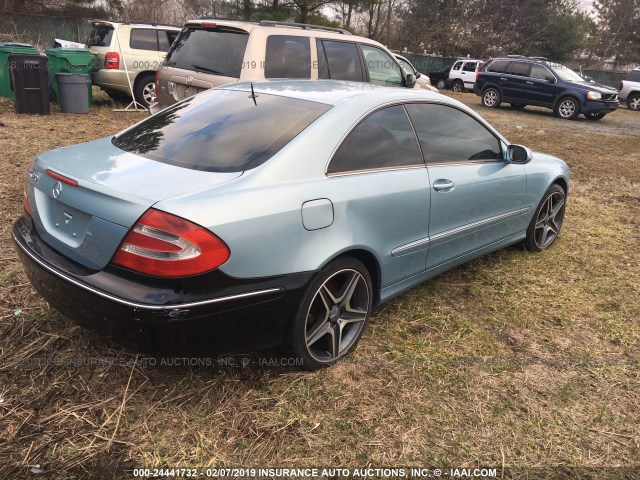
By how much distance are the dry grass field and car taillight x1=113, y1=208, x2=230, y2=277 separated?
2.51ft

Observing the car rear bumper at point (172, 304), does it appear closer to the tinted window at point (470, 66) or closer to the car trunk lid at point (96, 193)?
the car trunk lid at point (96, 193)

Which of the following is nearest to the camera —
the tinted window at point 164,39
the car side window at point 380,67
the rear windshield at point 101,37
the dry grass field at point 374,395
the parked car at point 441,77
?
the dry grass field at point 374,395

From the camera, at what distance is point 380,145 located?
2.96m

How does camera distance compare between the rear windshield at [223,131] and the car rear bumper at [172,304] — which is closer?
the car rear bumper at [172,304]

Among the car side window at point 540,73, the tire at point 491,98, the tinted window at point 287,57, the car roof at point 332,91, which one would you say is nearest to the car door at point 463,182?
the car roof at point 332,91

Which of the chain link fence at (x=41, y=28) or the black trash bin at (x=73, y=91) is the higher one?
the chain link fence at (x=41, y=28)

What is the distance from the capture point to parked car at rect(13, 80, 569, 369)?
2.10 metres

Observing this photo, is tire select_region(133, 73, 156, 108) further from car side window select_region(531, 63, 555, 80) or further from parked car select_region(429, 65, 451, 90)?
parked car select_region(429, 65, 451, 90)

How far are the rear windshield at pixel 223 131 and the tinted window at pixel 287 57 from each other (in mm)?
3089

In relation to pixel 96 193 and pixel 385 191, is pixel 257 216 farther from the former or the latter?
pixel 385 191

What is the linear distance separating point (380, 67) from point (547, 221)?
3.99 m

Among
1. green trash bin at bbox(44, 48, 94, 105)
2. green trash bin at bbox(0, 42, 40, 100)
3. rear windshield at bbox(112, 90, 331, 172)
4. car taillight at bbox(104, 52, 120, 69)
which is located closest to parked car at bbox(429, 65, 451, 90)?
car taillight at bbox(104, 52, 120, 69)

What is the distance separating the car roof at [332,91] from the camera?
2988mm

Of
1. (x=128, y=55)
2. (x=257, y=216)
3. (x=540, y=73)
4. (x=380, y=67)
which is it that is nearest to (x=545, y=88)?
(x=540, y=73)
